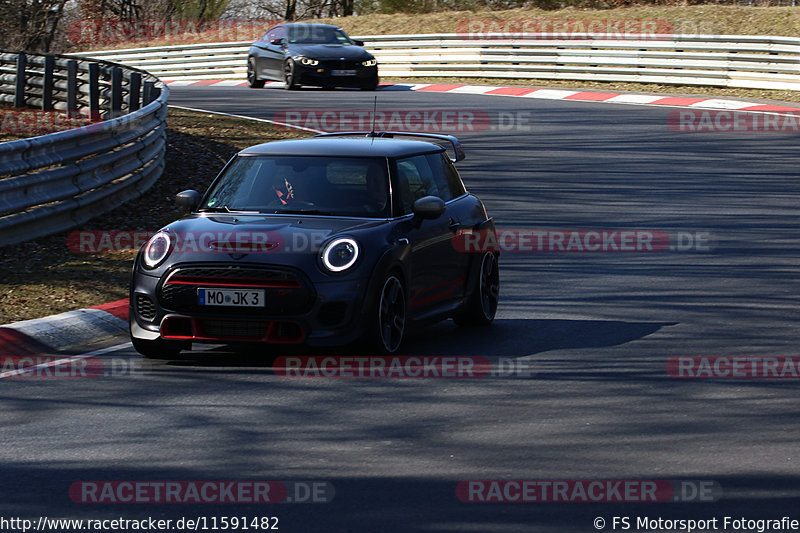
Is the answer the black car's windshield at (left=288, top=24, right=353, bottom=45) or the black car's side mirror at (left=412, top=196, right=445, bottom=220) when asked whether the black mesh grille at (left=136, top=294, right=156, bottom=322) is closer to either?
the black car's side mirror at (left=412, top=196, right=445, bottom=220)

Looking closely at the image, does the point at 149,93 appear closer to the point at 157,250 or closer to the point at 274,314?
the point at 157,250

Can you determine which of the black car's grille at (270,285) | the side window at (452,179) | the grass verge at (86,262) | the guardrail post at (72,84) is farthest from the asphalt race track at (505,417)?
the guardrail post at (72,84)

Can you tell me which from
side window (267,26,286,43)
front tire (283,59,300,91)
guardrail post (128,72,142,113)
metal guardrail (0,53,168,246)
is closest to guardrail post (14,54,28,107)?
metal guardrail (0,53,168,246)

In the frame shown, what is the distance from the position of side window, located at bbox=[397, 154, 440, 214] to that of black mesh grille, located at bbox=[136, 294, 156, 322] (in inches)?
76.5

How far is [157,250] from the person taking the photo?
348 inches

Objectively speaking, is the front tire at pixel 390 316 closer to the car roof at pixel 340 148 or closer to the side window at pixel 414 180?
the side window at pixel 414 180

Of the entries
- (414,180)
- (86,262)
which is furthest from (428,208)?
(86,262)

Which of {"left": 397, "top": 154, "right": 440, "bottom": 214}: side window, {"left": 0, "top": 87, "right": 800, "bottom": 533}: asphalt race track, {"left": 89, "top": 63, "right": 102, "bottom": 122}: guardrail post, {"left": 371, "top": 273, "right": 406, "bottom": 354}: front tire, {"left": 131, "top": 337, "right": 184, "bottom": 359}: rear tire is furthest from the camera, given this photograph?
{"left": 89, "top": 63, "right": 102, "bottom": 122}: guardrail post

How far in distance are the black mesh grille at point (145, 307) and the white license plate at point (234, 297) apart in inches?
16.0

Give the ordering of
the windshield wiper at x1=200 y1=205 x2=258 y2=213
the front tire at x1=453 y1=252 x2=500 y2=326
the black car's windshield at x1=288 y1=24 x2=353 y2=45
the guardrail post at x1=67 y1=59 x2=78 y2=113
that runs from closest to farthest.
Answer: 1. the windshield wiper at x1=200 y1=205 x2=258 y2=213
2. the front tire at x1=453 y1=252 x2=500 y2=326
3. the guardrail post at x1=67 y1=59 x2=78 y2=113
4. the black car's windshield at x1=288 y1=24 x2=353 y2=45

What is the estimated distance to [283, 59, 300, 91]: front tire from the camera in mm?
30625

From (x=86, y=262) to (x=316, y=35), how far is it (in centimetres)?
1970

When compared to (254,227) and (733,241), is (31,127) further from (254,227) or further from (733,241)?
(254,227)

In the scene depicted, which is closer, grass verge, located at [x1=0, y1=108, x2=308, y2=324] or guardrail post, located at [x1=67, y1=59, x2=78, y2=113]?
grass verge, located at [x1=0, y1=108, x2=308, y2=324]
